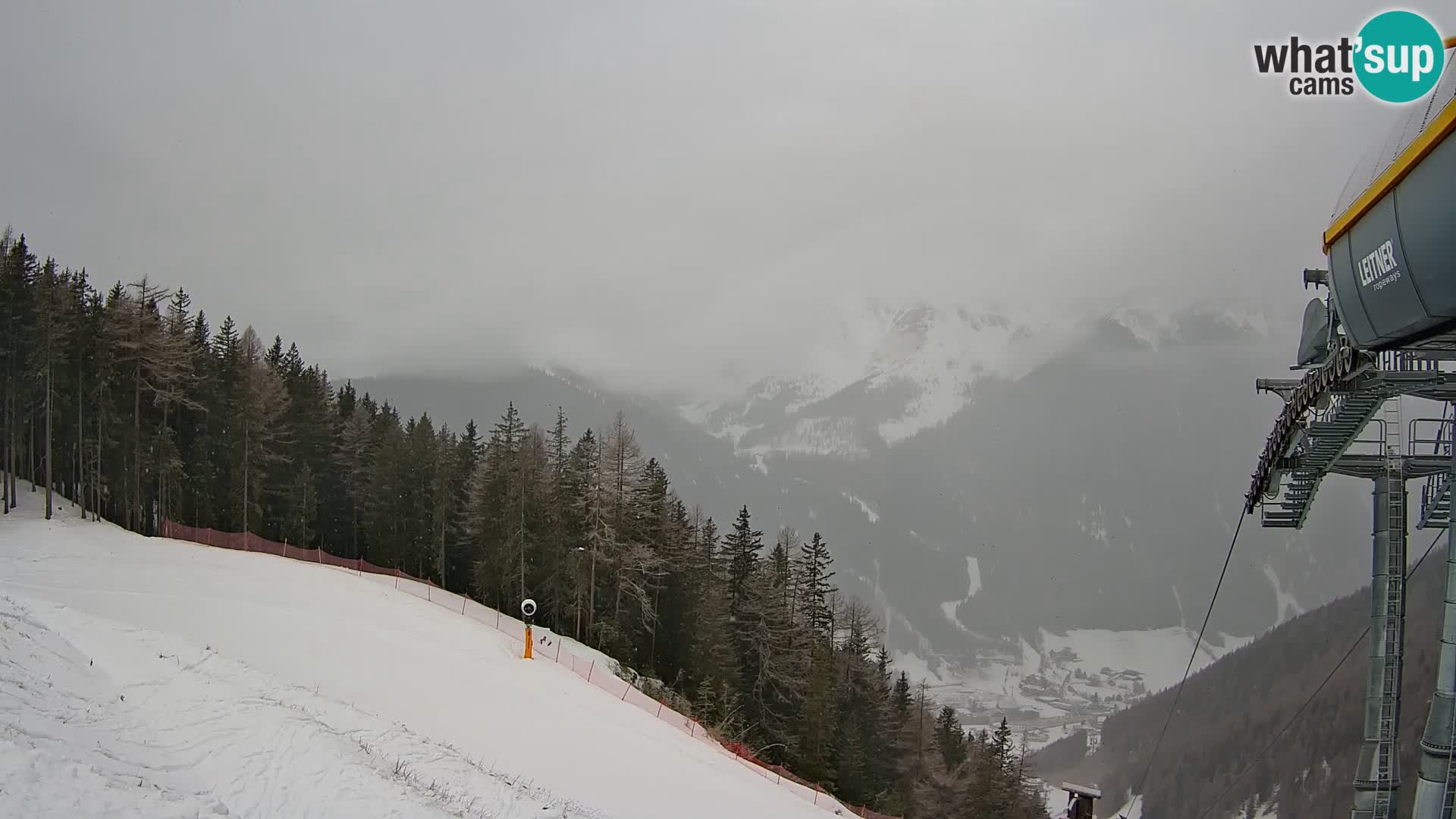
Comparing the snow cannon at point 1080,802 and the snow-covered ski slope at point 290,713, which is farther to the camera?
the snow cannon at point 1080,802

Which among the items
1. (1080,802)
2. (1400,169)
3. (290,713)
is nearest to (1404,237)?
(1400,169)

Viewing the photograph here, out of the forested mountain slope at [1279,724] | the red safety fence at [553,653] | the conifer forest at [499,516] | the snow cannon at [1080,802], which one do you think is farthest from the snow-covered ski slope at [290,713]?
the forested mountain slope at [1279,724]

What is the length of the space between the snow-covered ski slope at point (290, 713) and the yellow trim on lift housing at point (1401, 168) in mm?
13409

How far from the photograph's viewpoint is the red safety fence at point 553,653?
2503 cm

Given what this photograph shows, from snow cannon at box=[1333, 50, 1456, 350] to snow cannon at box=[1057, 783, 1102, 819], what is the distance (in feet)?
26.1

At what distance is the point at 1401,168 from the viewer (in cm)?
674

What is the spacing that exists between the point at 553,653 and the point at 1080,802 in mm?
21888

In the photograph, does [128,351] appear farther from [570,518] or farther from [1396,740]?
[1396,740]

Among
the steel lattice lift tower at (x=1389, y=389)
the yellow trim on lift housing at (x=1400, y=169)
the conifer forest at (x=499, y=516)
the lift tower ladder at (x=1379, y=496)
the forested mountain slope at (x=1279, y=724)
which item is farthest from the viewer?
the forested mountain slope at (x=1279, y=724)

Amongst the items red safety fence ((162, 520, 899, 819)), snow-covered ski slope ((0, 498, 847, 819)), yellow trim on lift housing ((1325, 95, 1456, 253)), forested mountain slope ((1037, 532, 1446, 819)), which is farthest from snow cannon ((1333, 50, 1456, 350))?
forested mountain slope ((1037, 532, 1446, 819))

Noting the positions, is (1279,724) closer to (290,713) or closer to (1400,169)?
(1400,169)

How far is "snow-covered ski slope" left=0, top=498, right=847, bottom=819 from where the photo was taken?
9.79 meters

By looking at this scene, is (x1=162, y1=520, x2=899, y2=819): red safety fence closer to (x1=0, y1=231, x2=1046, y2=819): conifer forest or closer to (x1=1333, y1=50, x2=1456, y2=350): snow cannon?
(x1=0, y1=231, x2=1046, y2=819): conifer forest

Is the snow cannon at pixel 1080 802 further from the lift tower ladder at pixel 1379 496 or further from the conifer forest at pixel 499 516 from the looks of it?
the conifer forest at pixel 499 516
